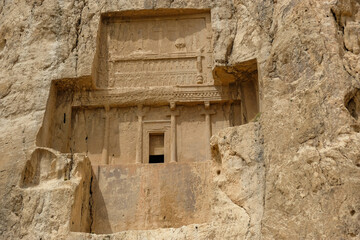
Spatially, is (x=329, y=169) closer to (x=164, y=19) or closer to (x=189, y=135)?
(x=189, y=135)

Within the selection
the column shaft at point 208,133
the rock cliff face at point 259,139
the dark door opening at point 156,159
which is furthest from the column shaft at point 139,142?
the column shaft at point 208,133

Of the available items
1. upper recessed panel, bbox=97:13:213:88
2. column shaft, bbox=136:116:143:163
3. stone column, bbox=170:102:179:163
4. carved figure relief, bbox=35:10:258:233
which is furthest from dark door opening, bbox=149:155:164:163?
upper recessed panel, bbox=97:13:213:88

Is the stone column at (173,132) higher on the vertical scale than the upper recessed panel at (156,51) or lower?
lower

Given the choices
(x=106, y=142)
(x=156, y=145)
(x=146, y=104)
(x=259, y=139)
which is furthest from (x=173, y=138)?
(x=259, y=139)

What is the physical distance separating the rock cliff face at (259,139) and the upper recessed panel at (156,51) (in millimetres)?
553

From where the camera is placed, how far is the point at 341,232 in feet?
21.2

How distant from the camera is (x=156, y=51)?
1156 cm

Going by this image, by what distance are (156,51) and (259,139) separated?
426 cm

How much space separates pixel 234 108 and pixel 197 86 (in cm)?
96

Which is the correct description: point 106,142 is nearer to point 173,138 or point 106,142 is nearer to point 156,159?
point 156,159

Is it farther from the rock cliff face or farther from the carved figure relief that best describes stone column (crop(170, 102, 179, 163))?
the rock cliff face

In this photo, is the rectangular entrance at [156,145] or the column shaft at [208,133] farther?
the rectangular entrance at [156,145]

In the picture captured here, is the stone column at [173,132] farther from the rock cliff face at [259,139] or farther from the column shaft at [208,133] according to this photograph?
the rock cliff face at [259,139]

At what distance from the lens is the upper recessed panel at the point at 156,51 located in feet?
36.8
